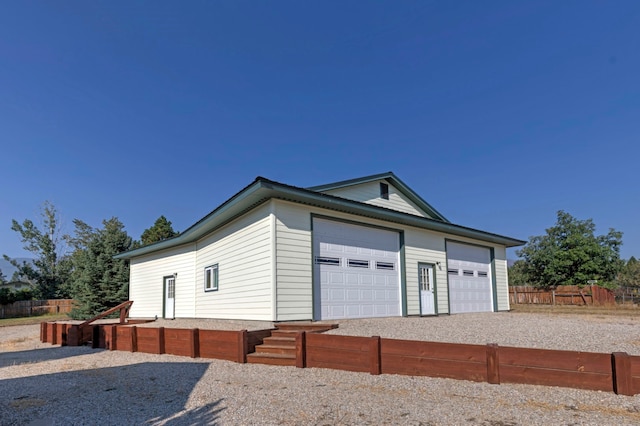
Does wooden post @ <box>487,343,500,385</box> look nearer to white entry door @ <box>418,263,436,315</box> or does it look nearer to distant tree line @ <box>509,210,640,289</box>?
white entry door @ <box>418,263,436,315</box>

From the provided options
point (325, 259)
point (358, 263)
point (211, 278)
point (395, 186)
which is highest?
point (395, 186)

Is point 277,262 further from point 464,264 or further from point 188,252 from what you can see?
point 464,264

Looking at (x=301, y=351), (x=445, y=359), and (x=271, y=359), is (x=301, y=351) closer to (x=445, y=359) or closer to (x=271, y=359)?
(x=271, y=359)

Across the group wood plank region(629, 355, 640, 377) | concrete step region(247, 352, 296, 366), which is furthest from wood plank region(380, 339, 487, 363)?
concrete step region(247, 352, 296, 366)

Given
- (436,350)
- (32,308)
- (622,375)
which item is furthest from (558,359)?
(32,308)

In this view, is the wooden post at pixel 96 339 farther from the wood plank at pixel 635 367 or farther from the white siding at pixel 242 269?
the wood plank at pixel 635 367

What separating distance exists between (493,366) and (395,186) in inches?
410

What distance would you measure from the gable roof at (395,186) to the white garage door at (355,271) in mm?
1419

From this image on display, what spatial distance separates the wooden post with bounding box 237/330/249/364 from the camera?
735 centimetres

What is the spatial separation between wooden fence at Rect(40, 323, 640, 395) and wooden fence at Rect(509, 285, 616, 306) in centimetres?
2579

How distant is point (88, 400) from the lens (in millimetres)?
5352

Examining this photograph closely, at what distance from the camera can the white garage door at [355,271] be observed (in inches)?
427

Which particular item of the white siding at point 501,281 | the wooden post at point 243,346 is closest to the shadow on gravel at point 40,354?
the wooden post at point 243,346

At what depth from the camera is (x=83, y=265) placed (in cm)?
2455
